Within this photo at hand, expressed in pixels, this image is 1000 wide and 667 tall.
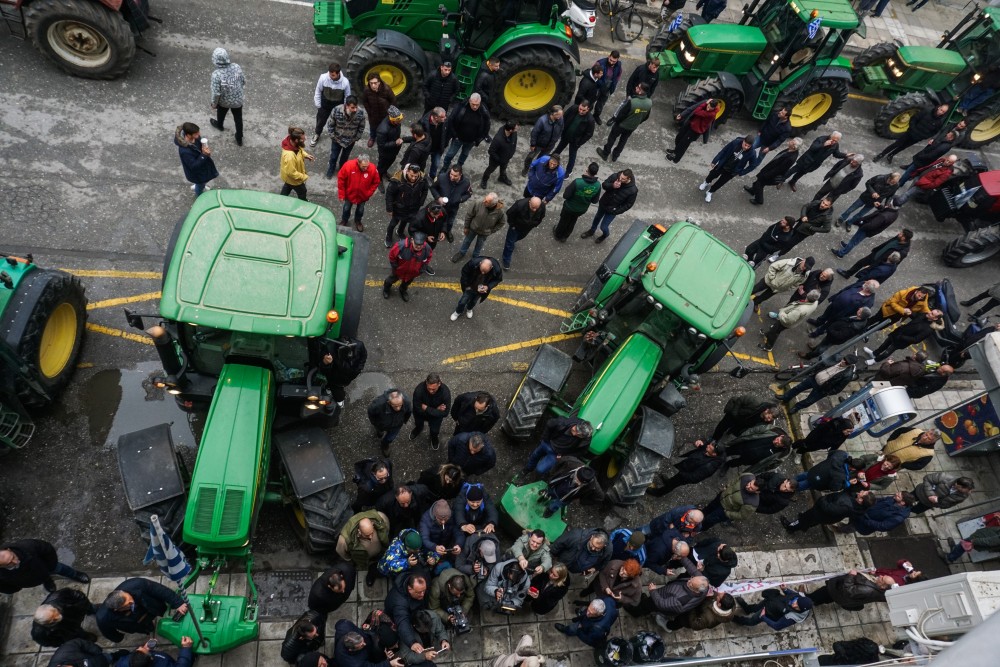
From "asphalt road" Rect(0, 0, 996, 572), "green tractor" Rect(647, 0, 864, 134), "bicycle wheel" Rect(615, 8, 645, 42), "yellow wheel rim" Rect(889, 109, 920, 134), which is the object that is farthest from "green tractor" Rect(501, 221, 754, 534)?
"yellow wheel rim" Rect(889, 109, 920, 134)

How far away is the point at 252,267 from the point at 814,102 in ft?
39.7

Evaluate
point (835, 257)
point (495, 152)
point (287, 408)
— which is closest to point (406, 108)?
point (495, 152)

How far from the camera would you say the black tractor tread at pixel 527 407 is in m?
7.61

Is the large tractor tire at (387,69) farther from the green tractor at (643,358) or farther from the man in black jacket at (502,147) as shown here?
the green tractor at (643,358)

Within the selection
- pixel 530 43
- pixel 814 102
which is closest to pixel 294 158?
pixel 530 43

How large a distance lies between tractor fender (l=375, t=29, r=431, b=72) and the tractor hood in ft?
19.9

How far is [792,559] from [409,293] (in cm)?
623

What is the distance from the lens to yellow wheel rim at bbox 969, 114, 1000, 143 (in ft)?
45.8

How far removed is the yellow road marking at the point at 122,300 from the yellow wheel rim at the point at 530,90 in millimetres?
6719

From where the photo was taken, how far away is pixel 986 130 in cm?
1424

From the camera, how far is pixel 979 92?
13.3 m

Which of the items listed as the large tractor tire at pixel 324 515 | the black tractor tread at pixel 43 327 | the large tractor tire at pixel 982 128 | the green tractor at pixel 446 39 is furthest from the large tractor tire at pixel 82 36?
the large tractor tire at pixel 982 128

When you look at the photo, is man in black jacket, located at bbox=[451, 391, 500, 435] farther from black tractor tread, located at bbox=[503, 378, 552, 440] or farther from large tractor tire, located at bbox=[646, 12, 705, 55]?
large tractor tire, located at bbox=[646, 12, 705, 55]

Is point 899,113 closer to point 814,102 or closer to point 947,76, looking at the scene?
point 947,76
